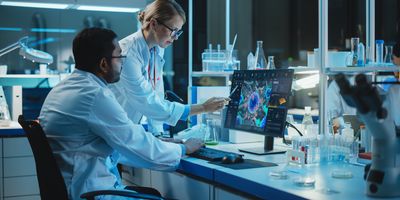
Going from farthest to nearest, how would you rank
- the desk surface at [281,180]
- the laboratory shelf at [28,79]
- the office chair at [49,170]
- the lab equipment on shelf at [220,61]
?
1. the laboratory shelf at [28,79]
2. the lab equipment on shelf at [220,61]
3. the office chair at [49,170]
4. the desk surface at [281,180]

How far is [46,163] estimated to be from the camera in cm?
168

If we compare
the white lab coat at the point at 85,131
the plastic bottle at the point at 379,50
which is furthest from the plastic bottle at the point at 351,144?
the white lab coat at the point at 85,131

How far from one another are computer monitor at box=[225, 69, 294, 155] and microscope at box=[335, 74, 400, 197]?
647 millimetres

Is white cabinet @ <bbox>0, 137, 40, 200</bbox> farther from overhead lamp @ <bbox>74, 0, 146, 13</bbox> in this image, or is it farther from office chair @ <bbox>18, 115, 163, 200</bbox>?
office chair @ <bbox>18, 115, 163, 200</bbox>

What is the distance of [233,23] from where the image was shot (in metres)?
6.71

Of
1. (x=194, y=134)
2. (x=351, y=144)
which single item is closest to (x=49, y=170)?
(x=194, y=134)

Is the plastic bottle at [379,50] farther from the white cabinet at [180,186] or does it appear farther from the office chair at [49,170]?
the office chair at [49,170]

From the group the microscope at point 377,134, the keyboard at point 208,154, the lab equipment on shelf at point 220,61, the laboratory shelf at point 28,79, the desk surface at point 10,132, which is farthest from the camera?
the laboratory shelf at point 28,79

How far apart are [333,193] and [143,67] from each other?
140 centimetres

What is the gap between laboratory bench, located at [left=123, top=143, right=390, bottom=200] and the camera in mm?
1492

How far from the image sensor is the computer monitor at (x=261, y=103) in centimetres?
216

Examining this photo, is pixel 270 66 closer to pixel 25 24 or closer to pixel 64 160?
pixel 64 160

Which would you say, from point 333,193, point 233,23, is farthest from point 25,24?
point 333,193

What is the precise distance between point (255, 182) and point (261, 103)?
699 mm
